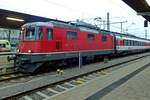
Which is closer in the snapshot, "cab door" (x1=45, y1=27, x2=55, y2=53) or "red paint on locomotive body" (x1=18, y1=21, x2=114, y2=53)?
"red paint on locomotive body" (x1=18, y1=21, x2=114, y2=53)

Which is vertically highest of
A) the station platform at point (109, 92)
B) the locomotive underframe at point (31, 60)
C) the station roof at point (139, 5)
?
the station roof at point (139, 5)

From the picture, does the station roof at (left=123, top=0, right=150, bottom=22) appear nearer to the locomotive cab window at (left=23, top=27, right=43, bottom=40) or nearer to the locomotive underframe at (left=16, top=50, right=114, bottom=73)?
the locomotive cab window at (left=23, top=27, right=43, bottom=40)

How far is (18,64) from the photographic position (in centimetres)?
1630

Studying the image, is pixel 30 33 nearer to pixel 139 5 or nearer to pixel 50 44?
pixel 50 44

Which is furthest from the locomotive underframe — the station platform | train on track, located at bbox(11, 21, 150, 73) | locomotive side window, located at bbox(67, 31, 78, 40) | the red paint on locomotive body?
the station platform

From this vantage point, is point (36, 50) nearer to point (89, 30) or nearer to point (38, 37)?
point (38, 37)

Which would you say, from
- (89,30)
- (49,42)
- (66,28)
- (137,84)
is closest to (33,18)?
(89,30)

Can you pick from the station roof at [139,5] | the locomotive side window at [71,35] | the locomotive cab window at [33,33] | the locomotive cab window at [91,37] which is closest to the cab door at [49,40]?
the locomotive cab window at [33,33]

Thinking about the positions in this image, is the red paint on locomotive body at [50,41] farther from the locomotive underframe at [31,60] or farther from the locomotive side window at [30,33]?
the locomotive underframe at [31,60]

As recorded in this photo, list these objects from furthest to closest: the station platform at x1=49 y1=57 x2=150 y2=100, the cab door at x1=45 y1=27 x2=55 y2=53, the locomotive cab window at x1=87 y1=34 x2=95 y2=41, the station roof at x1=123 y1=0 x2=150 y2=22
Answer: the locomotive cab window at x1=87 y1=34 x2=95 y2=41, the station roof at x1=123 y1=0 x2=150 y2=22, the cab door at x1=45 y1=27 x2=55 y2=53, the station platform at x1=49 y1=57 x2=150 y2=100

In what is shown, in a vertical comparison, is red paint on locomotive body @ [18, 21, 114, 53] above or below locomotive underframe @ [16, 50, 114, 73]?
above

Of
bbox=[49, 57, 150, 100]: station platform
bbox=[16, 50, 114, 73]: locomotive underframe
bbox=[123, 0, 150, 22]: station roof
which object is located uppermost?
bbox=[123, 0, 150, 22]: station roof

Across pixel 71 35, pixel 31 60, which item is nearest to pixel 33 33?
pixel 31 60

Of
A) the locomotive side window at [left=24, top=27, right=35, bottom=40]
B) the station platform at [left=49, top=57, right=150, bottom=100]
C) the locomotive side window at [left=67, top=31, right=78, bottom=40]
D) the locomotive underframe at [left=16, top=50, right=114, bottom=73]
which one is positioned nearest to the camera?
the station platform at [left=49, top=57, right=150, bottom=100]
